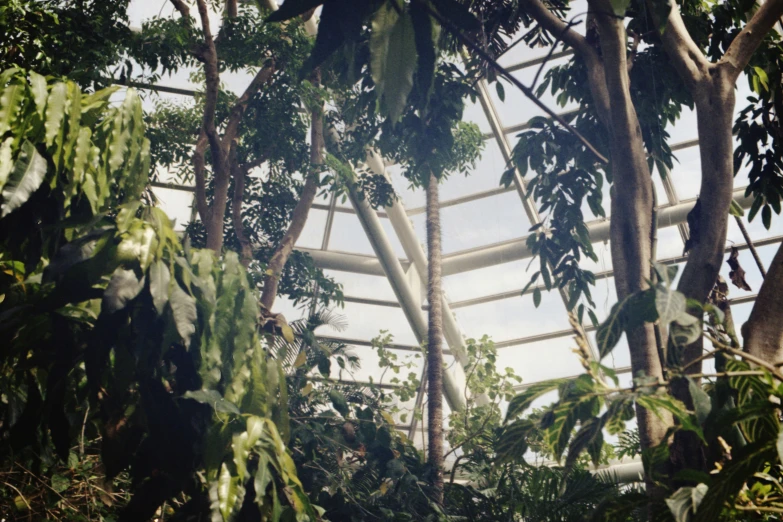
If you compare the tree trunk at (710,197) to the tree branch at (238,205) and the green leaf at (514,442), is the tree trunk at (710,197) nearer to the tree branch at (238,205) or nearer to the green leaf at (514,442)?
the green leaf at (514,442)

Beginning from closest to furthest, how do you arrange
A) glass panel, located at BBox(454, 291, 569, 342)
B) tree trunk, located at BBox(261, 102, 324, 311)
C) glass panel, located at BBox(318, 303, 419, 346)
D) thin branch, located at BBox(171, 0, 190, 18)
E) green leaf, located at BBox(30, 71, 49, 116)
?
1. green leaf, located at BBox(30, 71, 49, 116)
2. thin branch, located at BBox(171, 0, 190, 18)
3. tree trunk, located at BBox(261, 102, 324, 311)
4. glass panel, located at BBox(454, 291, 569, 342)
5. glass panel, located at BBox(318, 303, 419, 346)

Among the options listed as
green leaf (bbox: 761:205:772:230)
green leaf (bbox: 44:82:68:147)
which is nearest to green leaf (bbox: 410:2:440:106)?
green leaf (bbox: 44:82:68:147)

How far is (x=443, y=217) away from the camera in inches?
406

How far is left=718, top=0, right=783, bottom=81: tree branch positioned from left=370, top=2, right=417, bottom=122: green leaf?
1.67m

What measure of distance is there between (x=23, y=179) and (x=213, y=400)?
65 centimetres

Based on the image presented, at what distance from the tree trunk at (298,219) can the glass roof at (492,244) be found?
2.50 metres

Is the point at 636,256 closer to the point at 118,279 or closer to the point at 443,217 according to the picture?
the point at 118,279

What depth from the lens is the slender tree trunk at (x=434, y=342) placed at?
626cm

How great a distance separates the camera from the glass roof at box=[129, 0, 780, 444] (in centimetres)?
920

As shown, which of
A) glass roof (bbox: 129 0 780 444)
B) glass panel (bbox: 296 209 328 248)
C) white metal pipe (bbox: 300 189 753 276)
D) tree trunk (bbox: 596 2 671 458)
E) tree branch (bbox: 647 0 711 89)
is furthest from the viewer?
glass panel (bbox: 296 209 328 248)

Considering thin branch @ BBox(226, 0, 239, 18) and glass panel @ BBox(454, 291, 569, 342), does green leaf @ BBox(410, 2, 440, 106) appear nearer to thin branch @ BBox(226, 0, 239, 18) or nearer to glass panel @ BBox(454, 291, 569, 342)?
thin branch @ BBox(226, 0, 239, 18)

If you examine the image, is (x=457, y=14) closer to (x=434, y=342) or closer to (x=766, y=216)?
(x=766, y=216)

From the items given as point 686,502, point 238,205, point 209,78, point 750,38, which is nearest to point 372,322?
point 238,205

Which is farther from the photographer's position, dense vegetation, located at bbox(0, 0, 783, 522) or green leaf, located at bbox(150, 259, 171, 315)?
green leaf, located at bbox(150, 259, 171, 315)
